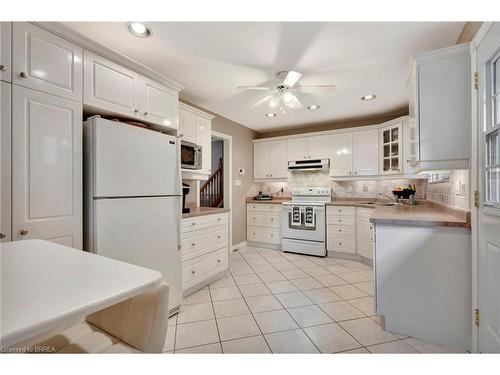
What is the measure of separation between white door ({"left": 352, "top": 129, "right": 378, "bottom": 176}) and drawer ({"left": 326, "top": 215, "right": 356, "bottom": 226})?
808 millimetres

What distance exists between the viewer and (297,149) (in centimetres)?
455

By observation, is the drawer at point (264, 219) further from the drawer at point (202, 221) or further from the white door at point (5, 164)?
the white door at point (5, 164)

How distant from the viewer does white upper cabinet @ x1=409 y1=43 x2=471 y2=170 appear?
1606mm

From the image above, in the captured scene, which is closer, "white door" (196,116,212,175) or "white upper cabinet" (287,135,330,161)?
"white door" (196,116,212,175)

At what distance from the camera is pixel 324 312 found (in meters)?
2.16

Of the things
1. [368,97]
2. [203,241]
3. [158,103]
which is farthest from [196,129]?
[368,97]

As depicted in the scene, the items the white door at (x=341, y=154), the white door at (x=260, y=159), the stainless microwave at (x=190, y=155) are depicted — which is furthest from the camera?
the white door at (x=260, y=159)

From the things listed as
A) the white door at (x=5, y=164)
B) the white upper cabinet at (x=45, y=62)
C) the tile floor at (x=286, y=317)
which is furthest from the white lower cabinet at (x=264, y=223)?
the white door at (x=5, y=164)

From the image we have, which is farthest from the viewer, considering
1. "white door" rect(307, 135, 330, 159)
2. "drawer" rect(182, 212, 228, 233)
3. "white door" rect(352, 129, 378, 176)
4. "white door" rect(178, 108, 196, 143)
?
"white door" rect(307, 135, 330, 159)

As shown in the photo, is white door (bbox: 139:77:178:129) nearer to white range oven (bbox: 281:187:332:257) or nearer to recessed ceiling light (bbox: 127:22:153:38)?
recessed ceiling light (bbox: 127:22:153:38)

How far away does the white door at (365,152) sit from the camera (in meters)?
3.87

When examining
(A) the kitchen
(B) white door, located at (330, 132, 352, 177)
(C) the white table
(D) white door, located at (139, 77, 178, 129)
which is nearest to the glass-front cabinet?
(B) white door, located at (330, 132, 352, 177)

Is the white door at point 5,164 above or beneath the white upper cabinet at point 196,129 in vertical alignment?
beneath
